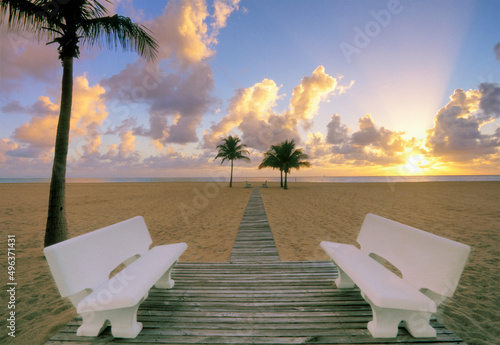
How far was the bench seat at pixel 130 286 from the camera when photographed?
6.29ft

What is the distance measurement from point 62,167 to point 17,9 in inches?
126

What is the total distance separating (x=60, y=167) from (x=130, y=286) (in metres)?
4.26

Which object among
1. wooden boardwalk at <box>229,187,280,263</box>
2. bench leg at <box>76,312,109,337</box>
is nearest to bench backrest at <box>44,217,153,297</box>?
bench leg at <box>76,312,109,337</box>

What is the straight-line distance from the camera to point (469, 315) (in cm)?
289

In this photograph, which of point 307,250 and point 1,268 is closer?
point 1,268

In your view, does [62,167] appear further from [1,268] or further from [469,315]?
[469,315]

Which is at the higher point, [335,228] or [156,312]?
[156,312]

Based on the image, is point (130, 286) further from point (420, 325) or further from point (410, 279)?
point (410, 279)

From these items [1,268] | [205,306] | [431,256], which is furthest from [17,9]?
[431,256]

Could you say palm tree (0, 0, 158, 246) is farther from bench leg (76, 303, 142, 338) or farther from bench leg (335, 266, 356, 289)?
bench leg (335, 266, 356, 289)

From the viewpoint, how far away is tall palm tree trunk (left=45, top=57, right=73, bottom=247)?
4.76m

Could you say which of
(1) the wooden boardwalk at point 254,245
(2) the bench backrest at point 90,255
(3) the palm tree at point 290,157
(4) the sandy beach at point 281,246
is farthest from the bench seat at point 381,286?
(3) the palm tree at point 290,157

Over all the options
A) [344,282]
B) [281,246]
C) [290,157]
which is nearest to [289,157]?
[290,157]

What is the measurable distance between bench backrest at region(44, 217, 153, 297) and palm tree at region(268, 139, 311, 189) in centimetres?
2570
